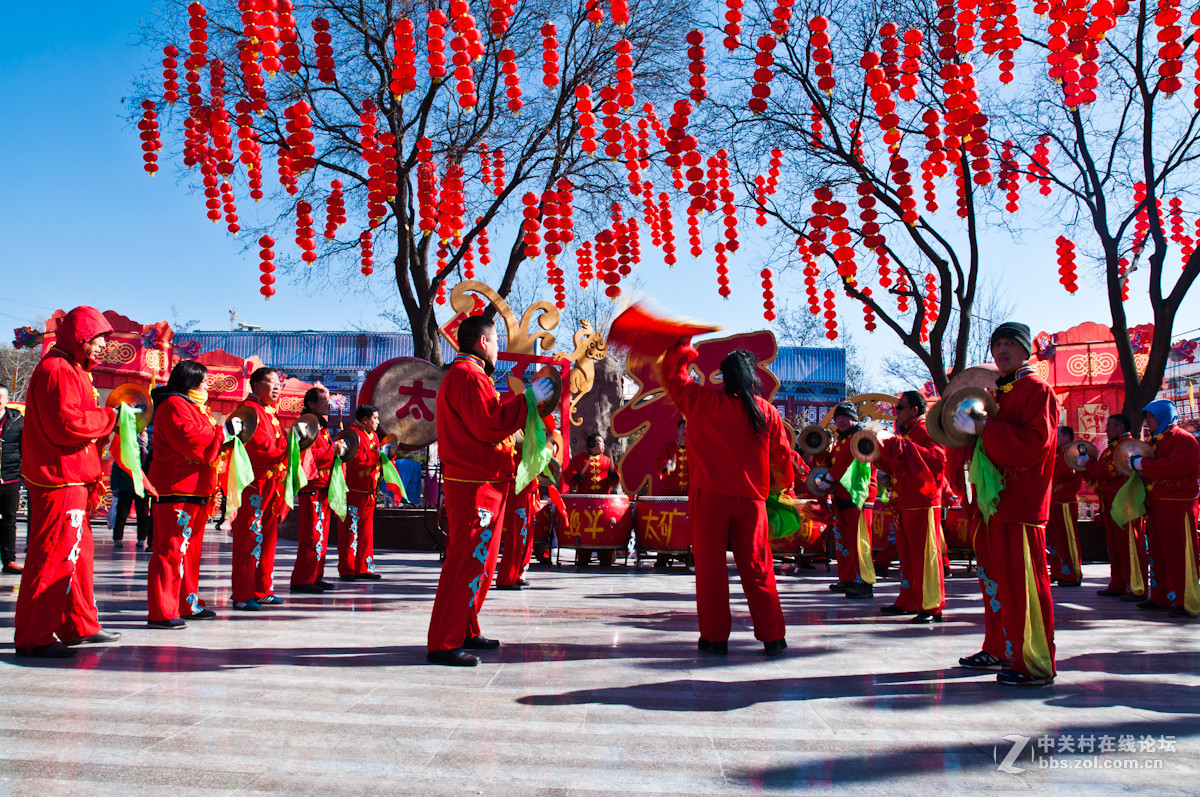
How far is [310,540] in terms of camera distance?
635 cm

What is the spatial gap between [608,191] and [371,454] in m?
6.09

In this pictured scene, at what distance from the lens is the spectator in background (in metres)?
6.86

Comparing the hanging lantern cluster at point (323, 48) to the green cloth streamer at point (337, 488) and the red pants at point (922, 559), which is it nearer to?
the green cloth streamer at point (337, 488)

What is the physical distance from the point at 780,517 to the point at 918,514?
1.29 meters

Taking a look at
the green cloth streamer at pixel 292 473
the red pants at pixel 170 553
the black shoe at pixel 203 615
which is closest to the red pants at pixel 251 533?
the green cloth streamer at pixel 292 473

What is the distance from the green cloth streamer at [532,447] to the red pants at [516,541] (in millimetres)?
2566

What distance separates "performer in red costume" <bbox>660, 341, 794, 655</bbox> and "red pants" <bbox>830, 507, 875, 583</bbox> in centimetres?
265

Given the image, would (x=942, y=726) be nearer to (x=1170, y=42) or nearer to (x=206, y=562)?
(x=1170, y=42)

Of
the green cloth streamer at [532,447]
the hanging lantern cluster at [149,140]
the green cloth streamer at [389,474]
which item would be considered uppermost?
the hanging lantern cluster at [149,140]

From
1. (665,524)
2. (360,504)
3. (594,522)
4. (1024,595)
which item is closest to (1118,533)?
(665,524)

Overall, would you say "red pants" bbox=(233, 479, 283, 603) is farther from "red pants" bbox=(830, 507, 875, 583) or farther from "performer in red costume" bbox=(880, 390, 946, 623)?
"red pants" bbox=(830, 507, 875, 583)

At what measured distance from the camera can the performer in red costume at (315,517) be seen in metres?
6.28

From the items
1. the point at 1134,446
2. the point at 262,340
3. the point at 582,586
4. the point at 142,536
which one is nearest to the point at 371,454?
the point at 582,586

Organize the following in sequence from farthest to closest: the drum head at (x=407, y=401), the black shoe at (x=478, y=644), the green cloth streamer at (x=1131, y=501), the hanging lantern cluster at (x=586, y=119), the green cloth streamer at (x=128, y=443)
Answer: the drum head at (x=407, y=401) < the hanging lantern cluster at (x=586, y=119) < the green cloth streamer at (x=1131, y=501) < the green cloth streamer at (x=128, y=443) < the black shoe at (x=478, y=644)
